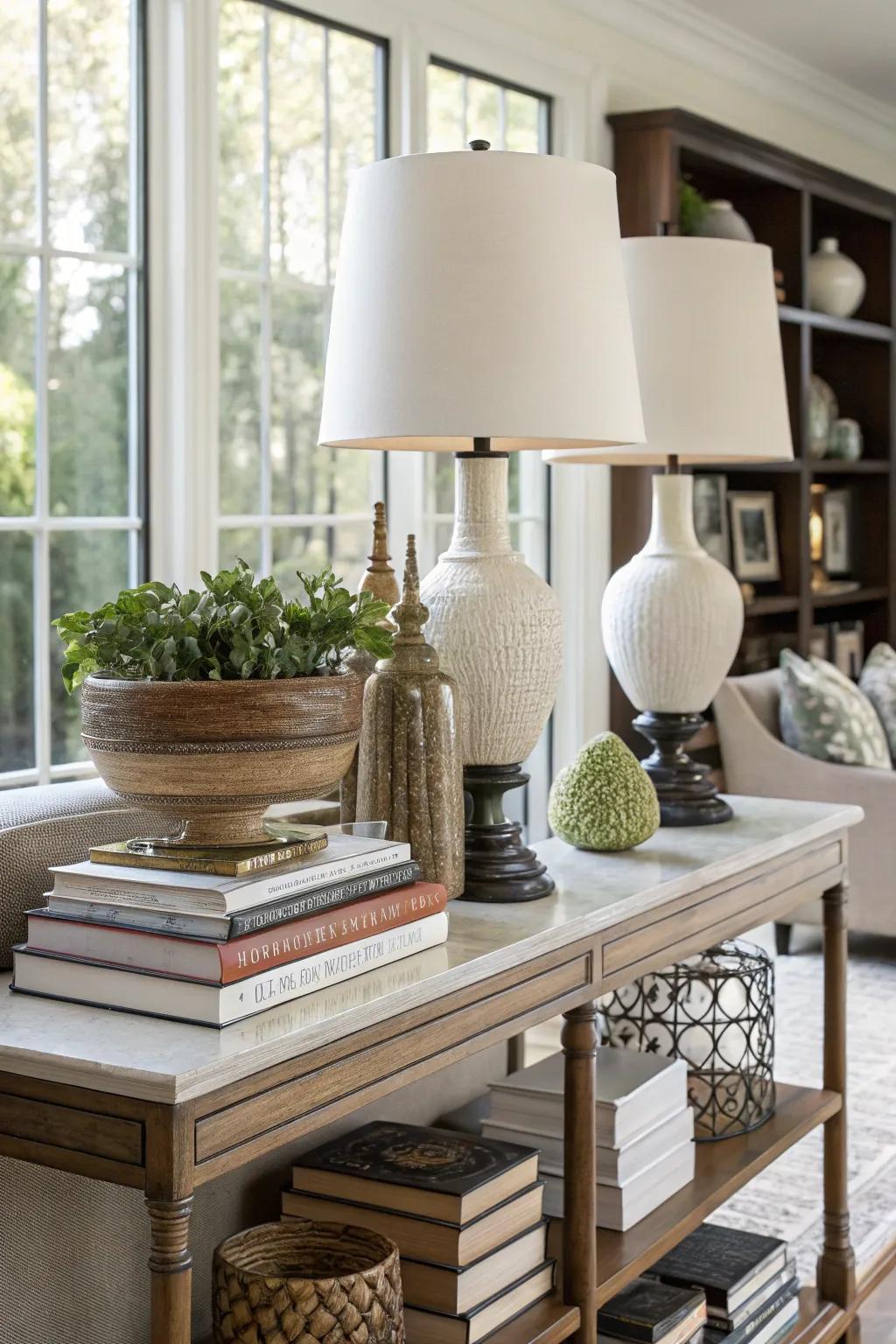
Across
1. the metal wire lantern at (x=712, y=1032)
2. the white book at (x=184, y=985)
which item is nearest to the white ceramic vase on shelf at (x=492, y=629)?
the white book at (x=184, y=985)

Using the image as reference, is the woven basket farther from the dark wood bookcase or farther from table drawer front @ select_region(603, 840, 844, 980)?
the dark wood bookcase

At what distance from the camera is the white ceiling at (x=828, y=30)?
4855 mm

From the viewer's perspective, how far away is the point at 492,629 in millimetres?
1729

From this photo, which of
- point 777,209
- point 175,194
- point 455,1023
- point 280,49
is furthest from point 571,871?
Answer: point 777,209

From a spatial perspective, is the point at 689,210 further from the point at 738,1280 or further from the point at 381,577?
the point at 738,1280

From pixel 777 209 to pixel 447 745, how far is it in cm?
421

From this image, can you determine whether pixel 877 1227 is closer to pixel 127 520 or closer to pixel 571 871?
pixel 571 871

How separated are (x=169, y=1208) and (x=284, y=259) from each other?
280cm

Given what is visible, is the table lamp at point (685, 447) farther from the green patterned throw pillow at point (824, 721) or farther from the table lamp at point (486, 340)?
the green patterned throw pillow at point (824, 721)

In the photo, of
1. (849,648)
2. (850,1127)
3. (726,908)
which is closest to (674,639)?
(726,908)

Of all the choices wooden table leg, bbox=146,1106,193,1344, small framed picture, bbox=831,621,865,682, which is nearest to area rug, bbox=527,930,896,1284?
small framed picture, bbox=831,621,865,682

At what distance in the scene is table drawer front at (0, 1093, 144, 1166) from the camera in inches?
44.2

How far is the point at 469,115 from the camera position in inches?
162

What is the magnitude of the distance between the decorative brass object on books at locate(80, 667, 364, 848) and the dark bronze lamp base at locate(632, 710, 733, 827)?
966mm
